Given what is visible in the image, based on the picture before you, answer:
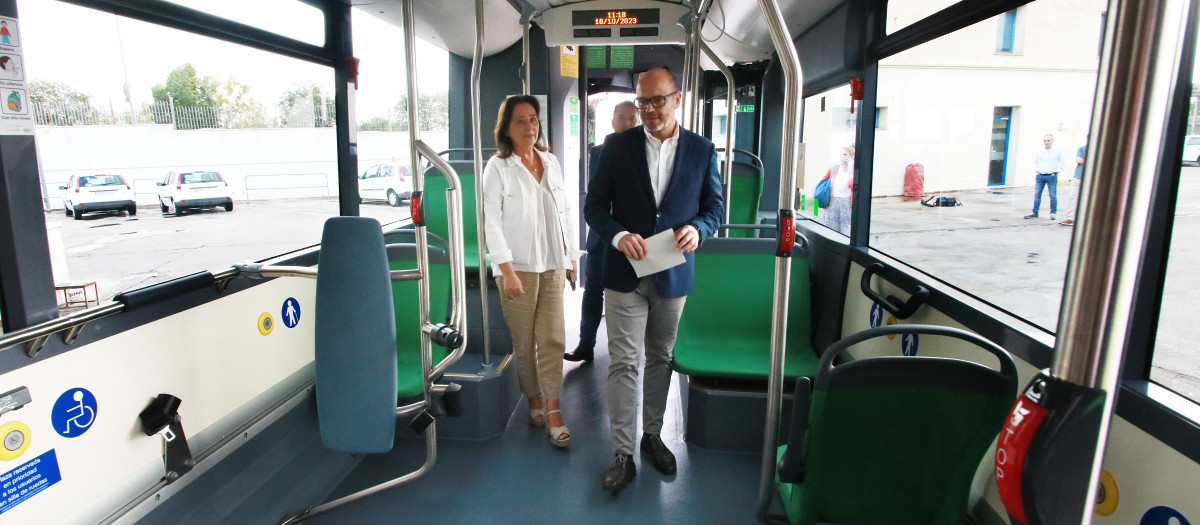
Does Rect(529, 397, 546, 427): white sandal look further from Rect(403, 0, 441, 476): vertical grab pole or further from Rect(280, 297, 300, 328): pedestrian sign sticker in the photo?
Rect(280, 297, 300, 328): pedestrian sign sticker

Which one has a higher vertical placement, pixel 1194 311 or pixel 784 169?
pixel 784 169

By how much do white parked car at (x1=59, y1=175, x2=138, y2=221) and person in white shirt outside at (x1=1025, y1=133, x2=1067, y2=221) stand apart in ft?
9.94

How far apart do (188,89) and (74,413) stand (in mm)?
1271

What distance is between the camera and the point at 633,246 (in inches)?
92.2

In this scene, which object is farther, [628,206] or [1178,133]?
[628,206]

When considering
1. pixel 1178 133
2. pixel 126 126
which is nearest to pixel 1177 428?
pixel 1178 133

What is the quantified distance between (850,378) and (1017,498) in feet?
2.99

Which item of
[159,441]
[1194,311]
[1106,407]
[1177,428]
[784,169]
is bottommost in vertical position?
[159,441]

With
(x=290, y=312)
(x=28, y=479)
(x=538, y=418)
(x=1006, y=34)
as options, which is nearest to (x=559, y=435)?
(x=538, y=418)

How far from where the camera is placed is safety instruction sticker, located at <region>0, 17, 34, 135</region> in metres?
1.68

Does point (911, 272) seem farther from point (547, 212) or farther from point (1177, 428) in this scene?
point (547, 212)

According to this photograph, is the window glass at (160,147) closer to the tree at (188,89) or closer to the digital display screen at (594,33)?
the tree at (188,89)

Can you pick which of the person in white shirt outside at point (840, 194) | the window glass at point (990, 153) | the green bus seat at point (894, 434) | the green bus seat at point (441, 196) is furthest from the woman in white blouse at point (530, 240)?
the person in white shirt outside at point (840, 194)

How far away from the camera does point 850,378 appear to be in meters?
1.46
